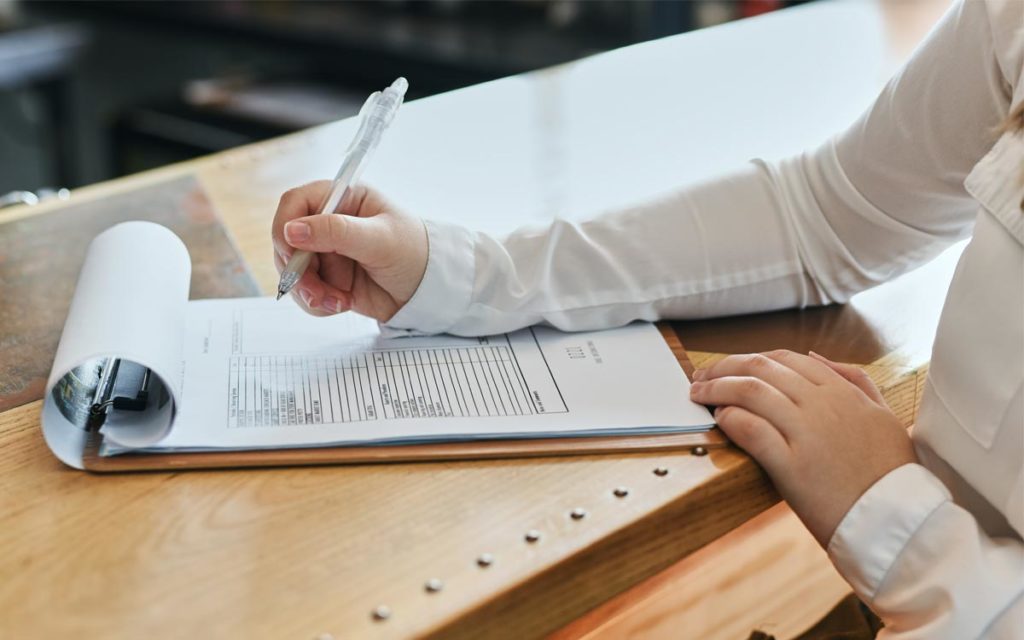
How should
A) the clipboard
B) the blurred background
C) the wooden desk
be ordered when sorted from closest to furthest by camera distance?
the wooden desk < the clipboard < the blurred background

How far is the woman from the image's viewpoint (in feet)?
2.07

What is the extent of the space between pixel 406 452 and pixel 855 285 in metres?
0.43

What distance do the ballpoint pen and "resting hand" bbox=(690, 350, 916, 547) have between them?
281mm

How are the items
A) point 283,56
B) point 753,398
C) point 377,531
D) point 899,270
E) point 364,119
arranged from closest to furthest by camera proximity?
point 377,531 < point 753,398 < point 364,119 < point 899,270 < point 283,56

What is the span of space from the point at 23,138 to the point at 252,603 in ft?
10.6

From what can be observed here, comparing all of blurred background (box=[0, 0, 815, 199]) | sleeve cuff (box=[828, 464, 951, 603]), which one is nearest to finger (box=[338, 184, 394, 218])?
sleeve cuff (box=[828, 464, 951, 603])

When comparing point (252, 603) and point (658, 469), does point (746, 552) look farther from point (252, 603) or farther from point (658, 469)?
point (252, 603)

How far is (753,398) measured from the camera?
2.18 ft

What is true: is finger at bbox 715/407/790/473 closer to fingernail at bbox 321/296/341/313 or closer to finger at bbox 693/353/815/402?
finger at bbox 693/353/815/402

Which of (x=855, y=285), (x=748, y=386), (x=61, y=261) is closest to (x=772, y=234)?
(x=855, y=285)

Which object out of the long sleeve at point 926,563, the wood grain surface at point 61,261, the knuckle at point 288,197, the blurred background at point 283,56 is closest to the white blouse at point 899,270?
the long sleeve at point 926,563

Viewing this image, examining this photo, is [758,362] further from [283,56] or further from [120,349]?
[283,56]

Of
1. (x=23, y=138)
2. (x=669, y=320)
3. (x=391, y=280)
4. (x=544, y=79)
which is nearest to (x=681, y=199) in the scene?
(x=669, y=320)

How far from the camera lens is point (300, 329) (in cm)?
77
